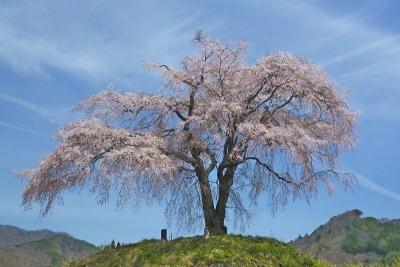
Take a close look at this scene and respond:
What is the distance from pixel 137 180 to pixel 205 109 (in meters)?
4.71

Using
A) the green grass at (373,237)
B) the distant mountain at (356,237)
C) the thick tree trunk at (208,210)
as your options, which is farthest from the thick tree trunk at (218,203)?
the green grass at (373,237)

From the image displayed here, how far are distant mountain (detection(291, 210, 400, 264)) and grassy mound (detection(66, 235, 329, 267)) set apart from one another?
67.5 m

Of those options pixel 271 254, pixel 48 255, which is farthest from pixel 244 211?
pixel 48 255

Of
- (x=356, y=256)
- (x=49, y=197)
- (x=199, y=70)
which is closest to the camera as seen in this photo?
(x=49, y=197)

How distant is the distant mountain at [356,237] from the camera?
90.8m

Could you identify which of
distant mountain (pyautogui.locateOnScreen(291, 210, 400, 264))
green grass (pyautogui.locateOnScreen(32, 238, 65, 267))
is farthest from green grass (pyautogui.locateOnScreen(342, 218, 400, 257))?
green grass (pyautogui.locateOnScreen(32, 238, 65, 267))

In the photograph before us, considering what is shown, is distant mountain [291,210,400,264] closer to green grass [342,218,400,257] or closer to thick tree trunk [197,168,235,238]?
green grass [342,218,400,257]

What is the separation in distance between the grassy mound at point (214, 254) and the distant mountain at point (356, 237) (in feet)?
222

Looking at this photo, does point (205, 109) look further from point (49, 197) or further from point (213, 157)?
point (49, 197)

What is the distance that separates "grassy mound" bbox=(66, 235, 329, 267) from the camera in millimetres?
20562

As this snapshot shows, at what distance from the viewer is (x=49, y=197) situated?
24.4m

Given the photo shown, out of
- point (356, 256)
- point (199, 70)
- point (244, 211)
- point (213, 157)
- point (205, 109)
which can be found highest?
point (356, 256)

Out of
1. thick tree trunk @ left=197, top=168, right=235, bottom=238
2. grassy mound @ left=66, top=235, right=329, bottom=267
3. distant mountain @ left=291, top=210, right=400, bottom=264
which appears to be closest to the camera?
grassy mound @ left=66, top=235, right=329, bottom=267

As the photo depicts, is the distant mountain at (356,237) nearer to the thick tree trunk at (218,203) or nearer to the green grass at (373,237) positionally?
the green grass at (373,237)
